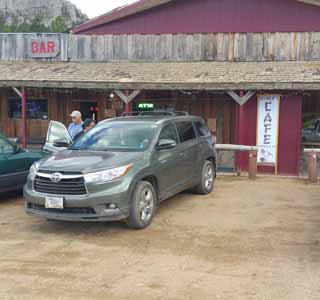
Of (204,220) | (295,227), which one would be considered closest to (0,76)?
(204,220)

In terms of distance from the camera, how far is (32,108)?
716 inches

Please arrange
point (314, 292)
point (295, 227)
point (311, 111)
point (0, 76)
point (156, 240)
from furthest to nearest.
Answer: point (311, 111)
point (0, 76)
point (295, 227)
point (156, 240)
point (314, 292)

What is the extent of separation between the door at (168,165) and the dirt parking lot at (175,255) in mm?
472

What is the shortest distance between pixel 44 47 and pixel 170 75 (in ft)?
17.5

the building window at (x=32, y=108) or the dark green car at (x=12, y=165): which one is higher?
the building window at (x=32, y=108)

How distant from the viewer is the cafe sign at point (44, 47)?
647 inches

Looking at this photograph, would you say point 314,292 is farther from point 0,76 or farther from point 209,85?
point 0,76

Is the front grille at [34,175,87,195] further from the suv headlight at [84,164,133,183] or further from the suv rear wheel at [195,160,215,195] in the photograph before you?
the suv rear wheel at [195,160,215,195]

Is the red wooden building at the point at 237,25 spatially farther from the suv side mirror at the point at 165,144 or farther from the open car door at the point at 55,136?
the suv side mirror at the point at 165,144

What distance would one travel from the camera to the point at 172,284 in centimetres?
486

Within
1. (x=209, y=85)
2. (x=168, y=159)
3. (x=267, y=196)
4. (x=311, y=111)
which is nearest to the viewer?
(x=168, y=159)

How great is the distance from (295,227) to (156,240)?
225cm

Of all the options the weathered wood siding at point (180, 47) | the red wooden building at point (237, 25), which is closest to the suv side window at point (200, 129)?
the red wooden building at point (237, 25)

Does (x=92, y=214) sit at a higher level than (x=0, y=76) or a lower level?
lower
